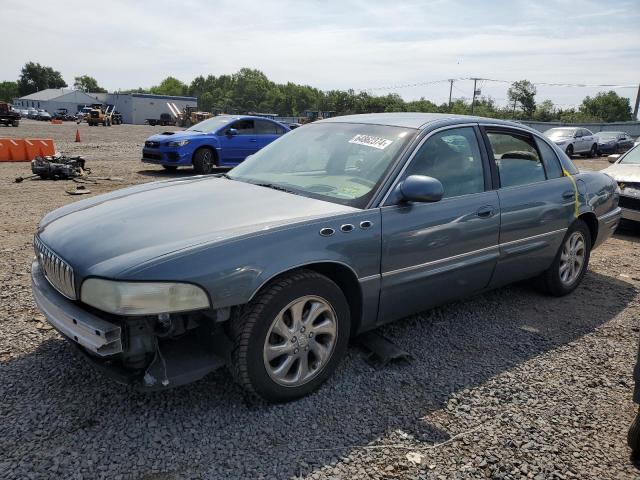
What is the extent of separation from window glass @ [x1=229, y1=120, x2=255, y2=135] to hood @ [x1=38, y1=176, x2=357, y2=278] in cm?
970

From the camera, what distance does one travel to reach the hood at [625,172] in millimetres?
7438

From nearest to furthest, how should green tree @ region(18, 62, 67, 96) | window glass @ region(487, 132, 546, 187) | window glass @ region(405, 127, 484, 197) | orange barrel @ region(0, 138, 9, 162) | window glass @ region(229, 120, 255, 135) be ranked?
window glass @ region(405, 127, 484, 197)
window glass @ region(487, 132, 546, 187)
window glass @ region(229, 120, 255, 135)
orange barrel @ region(0, 138, 9, 162)
green tree @ region(18, 62, 67, 96)

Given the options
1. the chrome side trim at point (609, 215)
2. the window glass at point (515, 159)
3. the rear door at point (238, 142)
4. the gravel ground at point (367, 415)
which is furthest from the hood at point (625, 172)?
the rear door at point (238, 142)

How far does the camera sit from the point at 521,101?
277 ft

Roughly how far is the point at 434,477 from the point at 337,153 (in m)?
2.22

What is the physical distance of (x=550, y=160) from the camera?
4.56 m

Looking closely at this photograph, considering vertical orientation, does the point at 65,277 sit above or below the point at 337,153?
below

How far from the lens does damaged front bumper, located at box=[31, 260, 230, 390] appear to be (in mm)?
2391

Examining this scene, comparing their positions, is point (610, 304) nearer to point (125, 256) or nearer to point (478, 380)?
point (478, 380)

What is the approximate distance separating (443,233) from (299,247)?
1.18 metres

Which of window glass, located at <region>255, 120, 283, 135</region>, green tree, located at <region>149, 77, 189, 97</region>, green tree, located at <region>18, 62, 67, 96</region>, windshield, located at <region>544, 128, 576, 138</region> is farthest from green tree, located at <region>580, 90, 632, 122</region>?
green tree, located at <region>18, 62, 67, 96</region>

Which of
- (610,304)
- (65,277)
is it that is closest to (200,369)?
(65,277)

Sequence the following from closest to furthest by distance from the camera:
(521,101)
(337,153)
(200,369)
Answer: (200,369) → (337,153) → (521,101)

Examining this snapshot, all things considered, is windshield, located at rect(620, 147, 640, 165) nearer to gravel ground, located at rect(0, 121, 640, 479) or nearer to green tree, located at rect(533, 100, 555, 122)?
gravel ground, located at rect(0, 121, 640, 479)
